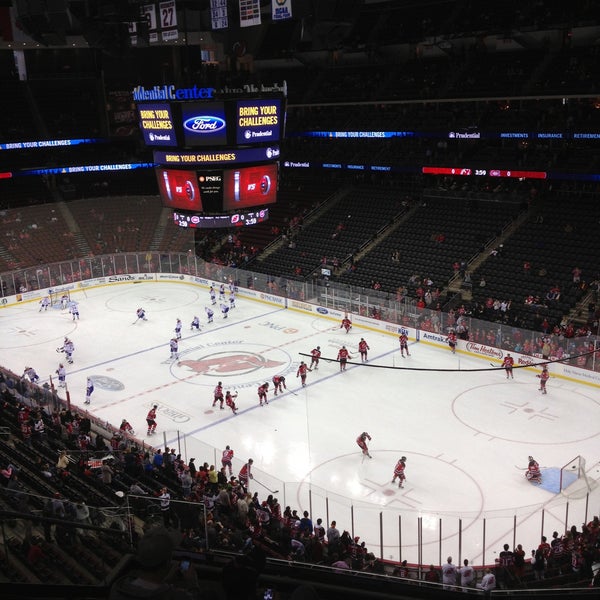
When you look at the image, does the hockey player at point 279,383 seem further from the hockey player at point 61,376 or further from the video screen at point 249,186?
the hockey player at point 61,376

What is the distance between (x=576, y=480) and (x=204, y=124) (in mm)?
15559

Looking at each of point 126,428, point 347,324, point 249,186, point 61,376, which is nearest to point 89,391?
point 61,376

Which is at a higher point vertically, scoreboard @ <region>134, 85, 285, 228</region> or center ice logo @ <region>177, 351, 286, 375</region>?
scoreboard @ <region>134, 85, 285, 228</region>

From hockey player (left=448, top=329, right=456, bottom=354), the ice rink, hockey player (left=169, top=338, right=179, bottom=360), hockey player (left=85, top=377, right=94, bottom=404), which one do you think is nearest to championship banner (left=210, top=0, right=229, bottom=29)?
hockey player (left=169, top=338, right=179, bottom=360)

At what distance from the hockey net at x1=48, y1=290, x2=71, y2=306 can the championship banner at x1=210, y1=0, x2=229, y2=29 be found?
64.1 feet

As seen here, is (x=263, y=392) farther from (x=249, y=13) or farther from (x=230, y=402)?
(x=249, y=13)

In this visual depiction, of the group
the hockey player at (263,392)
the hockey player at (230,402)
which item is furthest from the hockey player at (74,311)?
the hockey player at (263,392)

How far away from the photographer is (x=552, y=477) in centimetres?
1777

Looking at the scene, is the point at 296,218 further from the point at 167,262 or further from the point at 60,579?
the point at 60,579

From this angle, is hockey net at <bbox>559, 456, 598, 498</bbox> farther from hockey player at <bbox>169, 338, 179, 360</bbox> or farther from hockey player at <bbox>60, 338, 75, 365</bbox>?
hockey player at <bbox>60, 338, 75, 365</bbox>

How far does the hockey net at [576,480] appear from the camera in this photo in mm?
16359

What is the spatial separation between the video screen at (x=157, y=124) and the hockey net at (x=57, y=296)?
53.6 feet

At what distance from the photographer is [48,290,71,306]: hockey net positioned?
38.4m

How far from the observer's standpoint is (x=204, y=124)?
23172 millimetres
